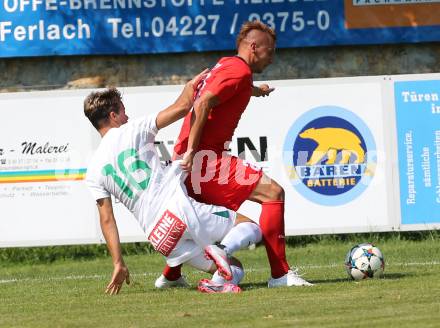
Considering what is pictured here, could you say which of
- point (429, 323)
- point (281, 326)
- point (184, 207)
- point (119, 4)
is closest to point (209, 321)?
point (281, 326)

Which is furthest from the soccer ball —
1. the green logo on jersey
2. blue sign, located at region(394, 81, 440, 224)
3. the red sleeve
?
blue sign, located at region(394, 81, 440, 224)

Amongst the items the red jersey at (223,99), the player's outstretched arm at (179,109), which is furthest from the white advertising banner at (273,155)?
the player's outstretched arm at (179,109)

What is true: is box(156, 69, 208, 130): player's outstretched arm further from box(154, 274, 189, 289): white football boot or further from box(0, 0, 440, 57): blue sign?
box(0, 0, 440, 57): blue sign

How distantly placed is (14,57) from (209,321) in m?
8.90

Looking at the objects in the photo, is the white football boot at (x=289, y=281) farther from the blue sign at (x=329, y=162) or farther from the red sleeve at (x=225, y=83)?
the blue sign at (x=329, y=162)

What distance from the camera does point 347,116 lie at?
46.8 feet

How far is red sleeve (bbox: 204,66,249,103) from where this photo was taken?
8.90 metres

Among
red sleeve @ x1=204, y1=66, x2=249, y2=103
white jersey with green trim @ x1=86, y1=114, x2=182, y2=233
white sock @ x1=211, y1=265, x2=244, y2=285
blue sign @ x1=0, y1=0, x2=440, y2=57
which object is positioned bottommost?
white sock @ x1=211, y1=265, x2=244, y2=285

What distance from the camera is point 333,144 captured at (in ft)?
46.2

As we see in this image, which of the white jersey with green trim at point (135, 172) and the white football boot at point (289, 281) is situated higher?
the white jersey with green trim at point (135, 172)

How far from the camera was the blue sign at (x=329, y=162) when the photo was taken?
1404 centimetres

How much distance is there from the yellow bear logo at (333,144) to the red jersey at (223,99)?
4.78 meters

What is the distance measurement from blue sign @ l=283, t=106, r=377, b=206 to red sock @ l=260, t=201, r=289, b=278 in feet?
15.8

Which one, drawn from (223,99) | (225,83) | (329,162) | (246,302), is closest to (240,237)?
(246,302)
